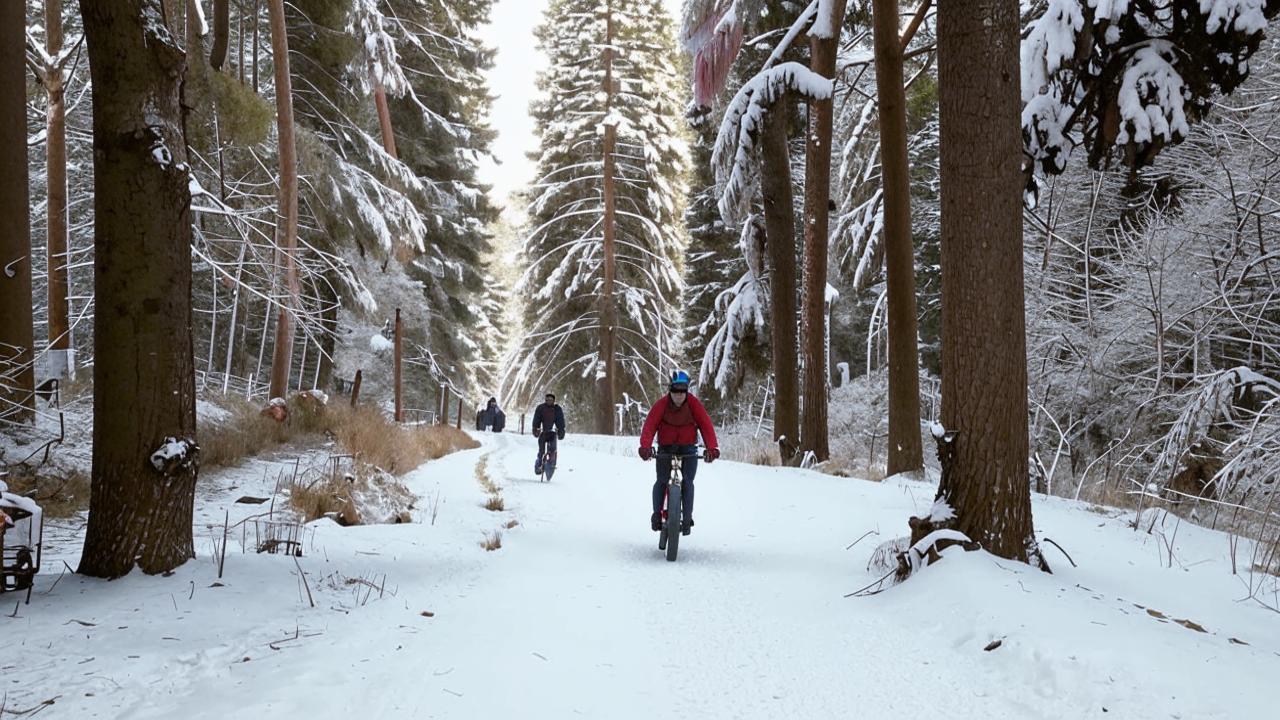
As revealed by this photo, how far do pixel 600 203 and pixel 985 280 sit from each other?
78.8 feet

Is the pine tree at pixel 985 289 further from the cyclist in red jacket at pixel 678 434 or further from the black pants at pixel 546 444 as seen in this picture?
the black pants at pixel 546 444

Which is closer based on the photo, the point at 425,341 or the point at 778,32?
the point at 778,32

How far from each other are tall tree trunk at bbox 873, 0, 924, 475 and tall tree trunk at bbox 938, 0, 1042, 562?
5.15 metres

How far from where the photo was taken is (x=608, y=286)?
26719mm

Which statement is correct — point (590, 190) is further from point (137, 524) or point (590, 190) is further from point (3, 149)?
point (137, 524)

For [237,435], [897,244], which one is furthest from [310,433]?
[897,244]

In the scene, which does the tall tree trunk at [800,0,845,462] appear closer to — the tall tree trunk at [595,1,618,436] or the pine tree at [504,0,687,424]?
the tall tree trunk at [595,1,618,436]

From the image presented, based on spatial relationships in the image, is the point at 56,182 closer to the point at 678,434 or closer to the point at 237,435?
the point at 237,435

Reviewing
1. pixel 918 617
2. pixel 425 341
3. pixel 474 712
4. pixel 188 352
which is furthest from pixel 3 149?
pixel 425 341

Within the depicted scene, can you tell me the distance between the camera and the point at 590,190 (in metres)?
28.2

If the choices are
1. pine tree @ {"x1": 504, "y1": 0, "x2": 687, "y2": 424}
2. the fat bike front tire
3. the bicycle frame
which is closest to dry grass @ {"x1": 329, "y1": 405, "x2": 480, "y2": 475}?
the bicycle frame

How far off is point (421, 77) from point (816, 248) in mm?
16894

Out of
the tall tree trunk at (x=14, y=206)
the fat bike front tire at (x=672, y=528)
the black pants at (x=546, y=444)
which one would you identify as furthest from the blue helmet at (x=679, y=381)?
the tall tree trunk at (x=14, y=206)

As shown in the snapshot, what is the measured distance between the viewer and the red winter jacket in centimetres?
757
